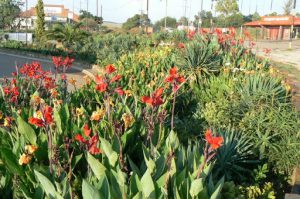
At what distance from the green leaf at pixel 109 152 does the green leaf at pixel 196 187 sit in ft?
2.25

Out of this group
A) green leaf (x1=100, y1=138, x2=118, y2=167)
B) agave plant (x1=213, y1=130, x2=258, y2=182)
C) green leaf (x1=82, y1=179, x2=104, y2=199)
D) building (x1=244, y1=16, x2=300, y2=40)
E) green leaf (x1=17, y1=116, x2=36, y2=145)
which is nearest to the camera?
green leaf (x1=82, y1=179, x2=104, y2=199)

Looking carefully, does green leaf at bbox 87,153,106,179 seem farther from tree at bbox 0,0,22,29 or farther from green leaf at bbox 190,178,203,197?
tree at bbox 0,0,22,29

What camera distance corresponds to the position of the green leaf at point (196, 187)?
2342 millimetres

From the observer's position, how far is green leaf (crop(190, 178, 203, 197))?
92.2 inches

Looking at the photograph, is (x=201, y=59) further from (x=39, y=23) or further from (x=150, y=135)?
(x=39, y=23)

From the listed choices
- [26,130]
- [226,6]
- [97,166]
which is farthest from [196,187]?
[226,6]

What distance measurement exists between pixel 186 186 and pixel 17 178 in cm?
131

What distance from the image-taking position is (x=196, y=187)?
2.37m

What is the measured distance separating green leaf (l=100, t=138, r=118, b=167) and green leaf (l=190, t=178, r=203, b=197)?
687mm

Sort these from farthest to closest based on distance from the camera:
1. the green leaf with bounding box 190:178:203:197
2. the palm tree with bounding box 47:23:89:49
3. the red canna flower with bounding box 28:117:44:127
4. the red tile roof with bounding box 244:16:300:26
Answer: the red tile roof with bounding box 244:16:300:26 → the palm tree with bounding box 47:23:89:49 → the red canna flower with bounding box 28:117:44:127 → the green leaf with bounding box 190:178:203:197

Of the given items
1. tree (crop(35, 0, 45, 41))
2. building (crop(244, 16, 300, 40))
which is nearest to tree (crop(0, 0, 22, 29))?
tree (crop(35, 0, 45, 41))

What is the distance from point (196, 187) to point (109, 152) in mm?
794

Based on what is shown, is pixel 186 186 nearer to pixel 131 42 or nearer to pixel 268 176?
pixel 268 176

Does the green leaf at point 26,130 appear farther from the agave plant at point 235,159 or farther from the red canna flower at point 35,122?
the agave plant at point 235,159
